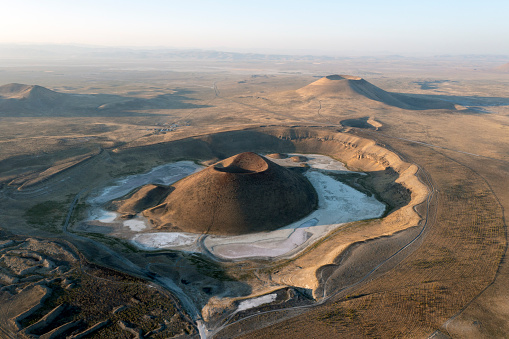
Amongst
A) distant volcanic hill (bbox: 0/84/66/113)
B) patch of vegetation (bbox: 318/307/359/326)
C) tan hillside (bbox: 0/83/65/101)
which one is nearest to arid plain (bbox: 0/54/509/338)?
patch of vegetation (bbox: 318/307/359/326)

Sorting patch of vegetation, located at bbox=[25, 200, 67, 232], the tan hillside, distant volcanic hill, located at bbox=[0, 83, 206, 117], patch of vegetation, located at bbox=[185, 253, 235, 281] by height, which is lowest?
patch of vegetation, located at bbox=[185, 253, 235, 281]

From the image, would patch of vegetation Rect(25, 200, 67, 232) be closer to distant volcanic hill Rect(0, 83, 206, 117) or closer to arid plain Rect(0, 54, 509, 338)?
arid plain Rect(0, 54, 509, 338)

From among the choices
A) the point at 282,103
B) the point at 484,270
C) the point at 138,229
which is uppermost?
the point at 282,103

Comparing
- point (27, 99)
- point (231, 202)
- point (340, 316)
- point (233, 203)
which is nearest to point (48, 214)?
point (231, 202)

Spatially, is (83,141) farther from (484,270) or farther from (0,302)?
(484,270)

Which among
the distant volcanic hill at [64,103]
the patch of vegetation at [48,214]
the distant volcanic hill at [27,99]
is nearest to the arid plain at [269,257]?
the patch of vegetation at [48,214]

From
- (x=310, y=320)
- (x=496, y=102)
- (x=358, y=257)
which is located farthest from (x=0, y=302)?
(x=496, y=102)

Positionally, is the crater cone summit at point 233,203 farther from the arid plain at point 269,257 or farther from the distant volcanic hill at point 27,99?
the distant volcanic hill at point 27,99
